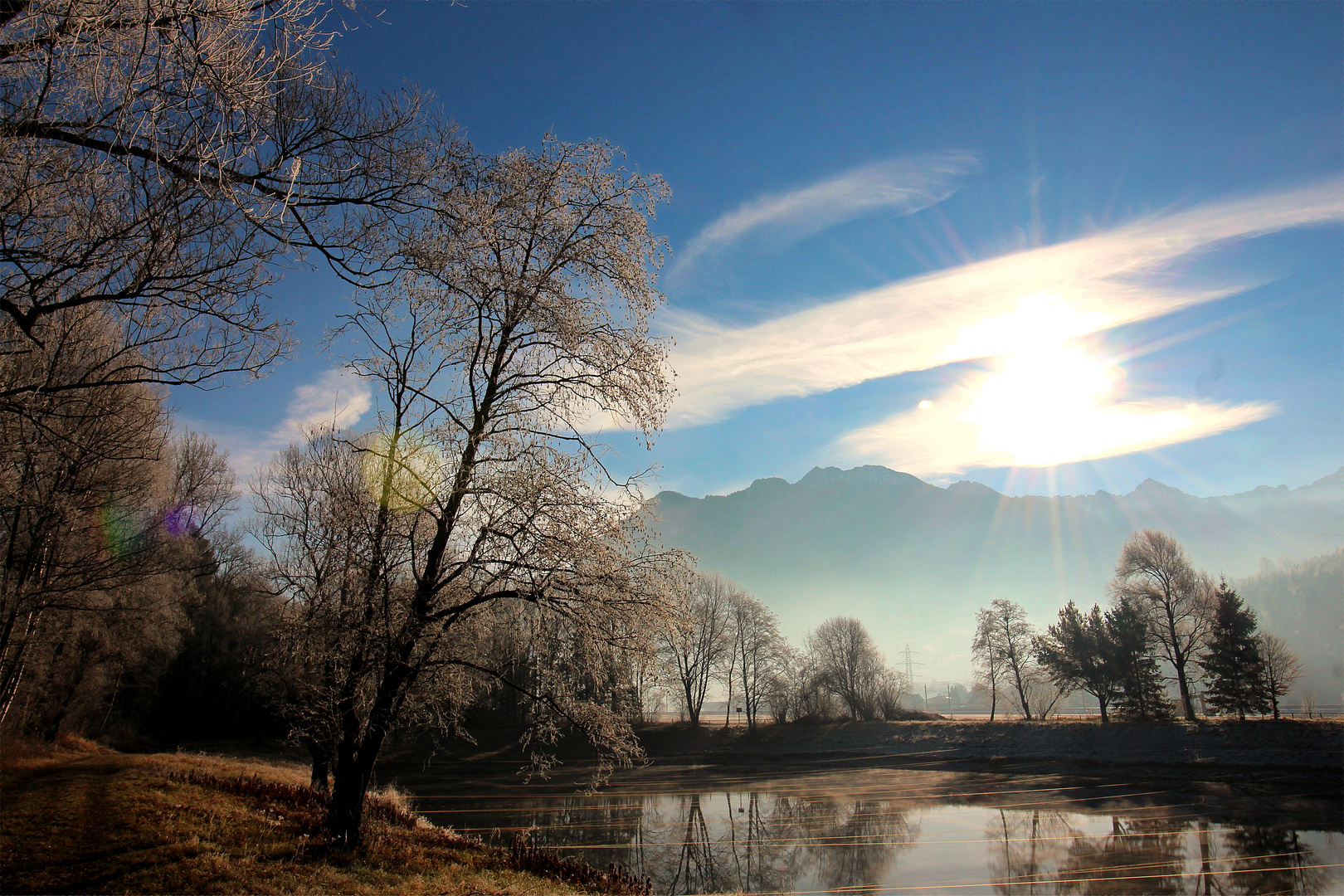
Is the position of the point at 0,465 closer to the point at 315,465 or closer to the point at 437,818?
the point at 315,465

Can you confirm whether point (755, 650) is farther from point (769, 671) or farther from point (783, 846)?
point (783, 846)

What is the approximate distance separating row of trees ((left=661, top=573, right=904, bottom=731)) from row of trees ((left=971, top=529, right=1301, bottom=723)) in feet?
45.4

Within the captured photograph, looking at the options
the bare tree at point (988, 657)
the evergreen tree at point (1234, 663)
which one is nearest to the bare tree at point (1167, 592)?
the evergreen tree at point (1234, 663)

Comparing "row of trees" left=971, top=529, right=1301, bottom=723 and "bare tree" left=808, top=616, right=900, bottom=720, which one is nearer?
"row of trees" left=971, top=529, right=1301, bottom=723

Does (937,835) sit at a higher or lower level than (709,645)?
lower

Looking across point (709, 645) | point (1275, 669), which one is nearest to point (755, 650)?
point (709, 645)

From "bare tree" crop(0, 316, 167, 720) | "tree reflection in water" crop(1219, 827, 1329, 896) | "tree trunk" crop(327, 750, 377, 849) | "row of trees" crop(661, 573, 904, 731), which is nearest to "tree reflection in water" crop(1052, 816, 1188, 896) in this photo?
"tree reflection in water" crop(1219, 827, 1329, 896)

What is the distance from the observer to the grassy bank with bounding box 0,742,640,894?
5.86 meters

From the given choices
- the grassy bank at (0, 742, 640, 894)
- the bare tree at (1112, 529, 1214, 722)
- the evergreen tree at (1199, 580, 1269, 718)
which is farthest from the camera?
the bare tree at (1112, 529, 1214, 722)

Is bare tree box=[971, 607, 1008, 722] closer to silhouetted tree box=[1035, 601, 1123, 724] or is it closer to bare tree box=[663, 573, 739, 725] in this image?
silhouetted tree box=[1035, 601, 1123, 724]

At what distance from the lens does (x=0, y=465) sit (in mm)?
9898

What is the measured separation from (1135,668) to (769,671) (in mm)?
27011

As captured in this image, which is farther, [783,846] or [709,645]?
[709,645]

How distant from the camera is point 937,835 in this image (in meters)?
17.3
